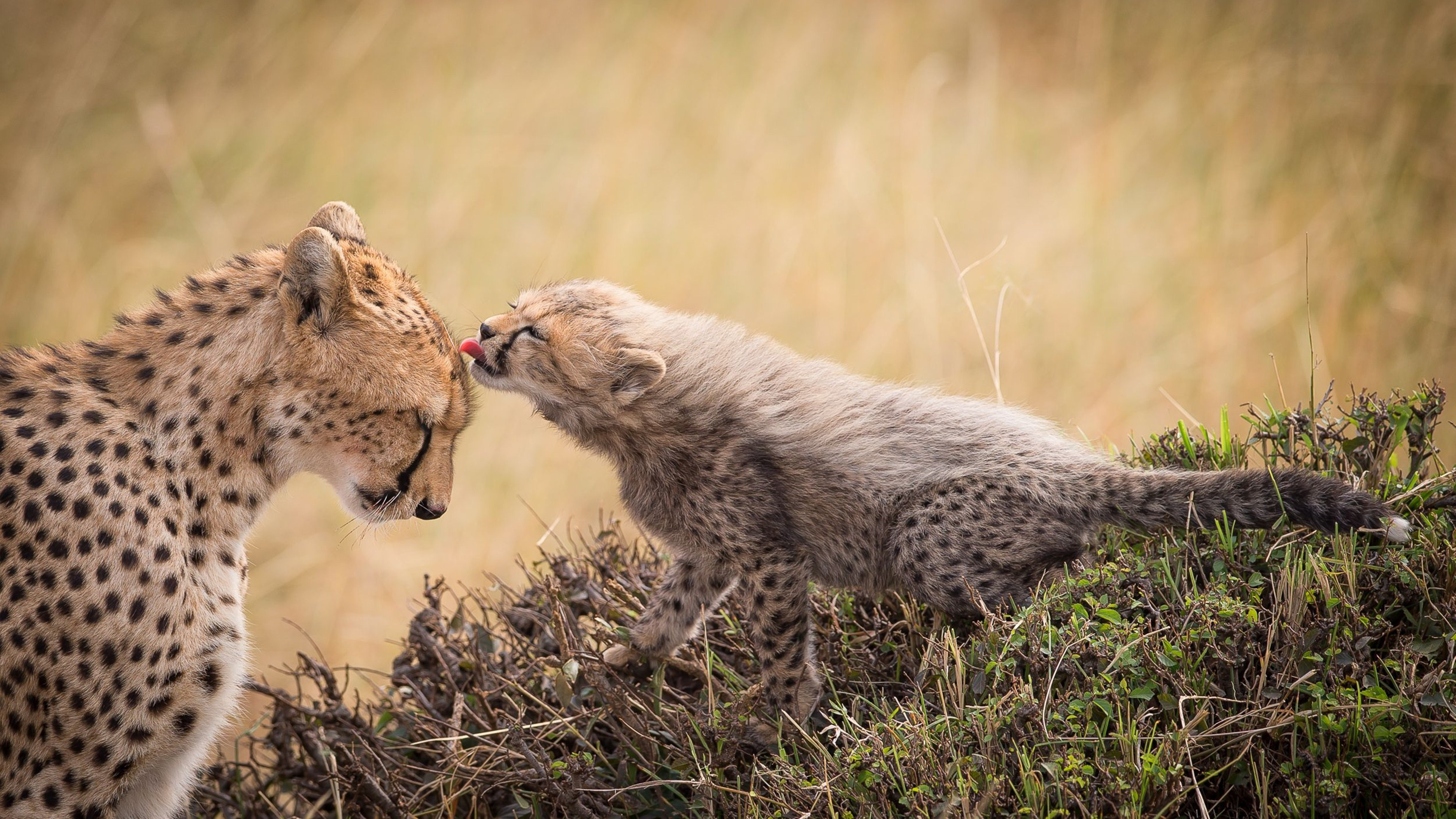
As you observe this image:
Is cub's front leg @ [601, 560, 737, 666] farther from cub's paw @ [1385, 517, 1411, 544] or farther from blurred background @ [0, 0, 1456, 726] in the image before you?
blurred background @ [0, 0, 1456, 726]

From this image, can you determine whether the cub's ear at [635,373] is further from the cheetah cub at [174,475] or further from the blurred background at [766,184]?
the blurred background at [766,184]

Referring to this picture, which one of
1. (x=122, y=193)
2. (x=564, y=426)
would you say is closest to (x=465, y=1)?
(x=122, y=193)

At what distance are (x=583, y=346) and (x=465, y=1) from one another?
156 inches

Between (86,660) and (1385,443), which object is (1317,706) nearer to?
(1385,443)

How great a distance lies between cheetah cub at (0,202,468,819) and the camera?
6.52ft

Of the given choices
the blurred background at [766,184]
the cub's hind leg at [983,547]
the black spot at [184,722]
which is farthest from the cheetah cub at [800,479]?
the blurred background at [766,184]

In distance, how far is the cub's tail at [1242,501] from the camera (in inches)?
80.9

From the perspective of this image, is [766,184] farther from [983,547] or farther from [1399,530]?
[1399,530]

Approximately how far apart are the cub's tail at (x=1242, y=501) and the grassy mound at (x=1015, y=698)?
0.15 ft

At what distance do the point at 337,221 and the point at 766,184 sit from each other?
3.41 metres

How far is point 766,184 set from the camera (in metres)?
5.62

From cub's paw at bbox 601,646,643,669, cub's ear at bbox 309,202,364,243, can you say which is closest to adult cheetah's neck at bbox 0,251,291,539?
cub's ear at bbox 309,202,364,243

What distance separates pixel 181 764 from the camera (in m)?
2.16

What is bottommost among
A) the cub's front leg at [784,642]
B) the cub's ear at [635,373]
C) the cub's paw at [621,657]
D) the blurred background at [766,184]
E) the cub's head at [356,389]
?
the cub's paw at [621,657]
